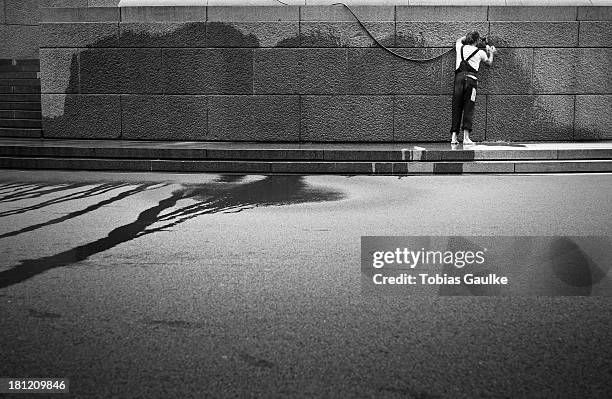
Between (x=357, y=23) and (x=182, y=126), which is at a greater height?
(x=357, y=23)

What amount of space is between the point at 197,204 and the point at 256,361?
5.36 metres

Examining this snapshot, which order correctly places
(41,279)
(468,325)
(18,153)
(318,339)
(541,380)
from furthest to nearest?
(18,153) < (41,279) < (468,325) < (318,339) < (541,380)

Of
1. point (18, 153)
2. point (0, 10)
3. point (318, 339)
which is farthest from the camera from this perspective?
point (0, 10)

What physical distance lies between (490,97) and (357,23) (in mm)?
3184

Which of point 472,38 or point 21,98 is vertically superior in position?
point 472,38

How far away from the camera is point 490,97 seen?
47.8 ft

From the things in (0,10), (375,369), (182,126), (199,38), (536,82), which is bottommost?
(375,369)

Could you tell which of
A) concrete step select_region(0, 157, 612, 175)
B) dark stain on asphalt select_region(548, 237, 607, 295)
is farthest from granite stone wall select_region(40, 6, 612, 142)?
dark stain on asphalt select_region(548, 237, 607, 295)

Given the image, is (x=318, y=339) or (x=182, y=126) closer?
(x=318, y=339)

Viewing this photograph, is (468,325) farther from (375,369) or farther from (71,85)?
(71,85)

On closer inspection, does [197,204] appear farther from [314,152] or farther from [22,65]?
[22,65]

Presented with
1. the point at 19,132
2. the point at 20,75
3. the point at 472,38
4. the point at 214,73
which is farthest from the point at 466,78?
the point at 20,75

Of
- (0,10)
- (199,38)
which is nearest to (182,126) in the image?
(199,38)

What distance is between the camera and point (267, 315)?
4164 millimetres
